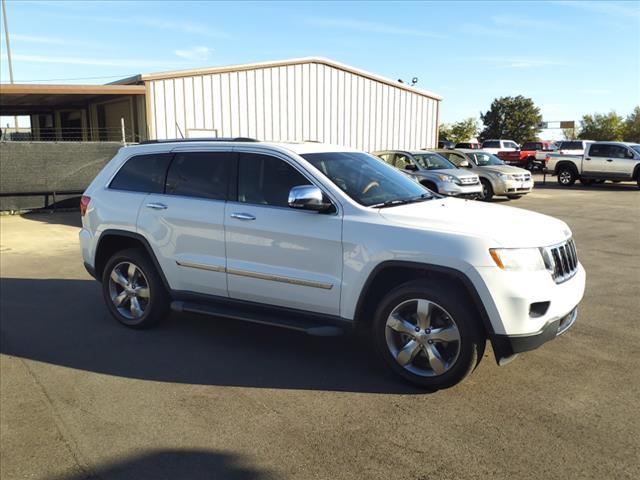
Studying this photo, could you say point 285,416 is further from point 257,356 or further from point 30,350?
point 30,350

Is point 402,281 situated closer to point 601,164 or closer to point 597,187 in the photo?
point 601,164

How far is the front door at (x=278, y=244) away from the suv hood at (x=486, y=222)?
22.4 inches

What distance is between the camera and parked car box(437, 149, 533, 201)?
17.6 metres

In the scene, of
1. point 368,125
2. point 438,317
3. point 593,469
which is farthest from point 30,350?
point 368,125

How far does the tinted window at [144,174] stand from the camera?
5.54 metres

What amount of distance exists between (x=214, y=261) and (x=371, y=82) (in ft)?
63.2

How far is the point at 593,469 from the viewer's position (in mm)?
3113

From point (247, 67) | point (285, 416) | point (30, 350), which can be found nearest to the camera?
point (285, 416)

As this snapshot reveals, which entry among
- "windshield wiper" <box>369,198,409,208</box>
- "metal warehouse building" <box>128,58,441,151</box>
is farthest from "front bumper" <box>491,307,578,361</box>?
"metal warehouse building" <box>128,58,441,151</box>

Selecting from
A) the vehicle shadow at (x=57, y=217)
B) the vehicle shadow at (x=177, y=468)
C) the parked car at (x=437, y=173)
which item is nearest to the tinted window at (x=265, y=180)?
the vehicle shadow at (x=177, y=468)

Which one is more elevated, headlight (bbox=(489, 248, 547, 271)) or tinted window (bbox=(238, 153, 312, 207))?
tinted window (bbox=(238, 153, 312, 207))

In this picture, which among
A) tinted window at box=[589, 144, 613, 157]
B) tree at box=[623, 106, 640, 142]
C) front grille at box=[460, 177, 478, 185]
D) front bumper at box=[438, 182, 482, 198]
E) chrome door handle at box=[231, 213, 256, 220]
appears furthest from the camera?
tree at box=[623, 106, 640, 142]

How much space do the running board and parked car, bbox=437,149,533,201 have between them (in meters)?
13.6

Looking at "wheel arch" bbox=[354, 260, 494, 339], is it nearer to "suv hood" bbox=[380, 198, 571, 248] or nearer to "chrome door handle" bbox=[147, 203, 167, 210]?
"suv hood" bbox=[380, 198, 571, 248]
